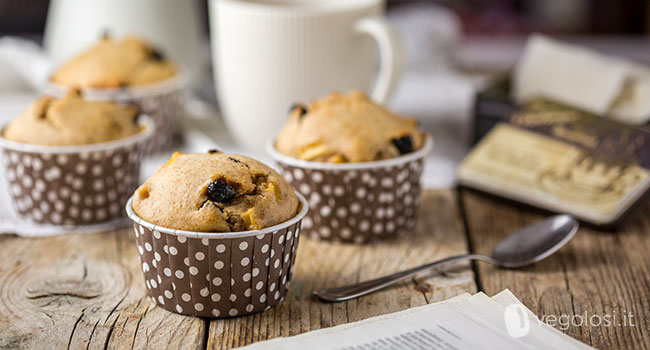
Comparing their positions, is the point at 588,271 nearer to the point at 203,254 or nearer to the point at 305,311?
the point at 305,311

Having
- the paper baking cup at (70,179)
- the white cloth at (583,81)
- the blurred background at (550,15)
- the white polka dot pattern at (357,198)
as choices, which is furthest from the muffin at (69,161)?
the blurred background at (550,15)

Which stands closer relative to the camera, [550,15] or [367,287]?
[367,287]

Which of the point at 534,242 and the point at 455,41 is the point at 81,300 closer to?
the point at 534,242

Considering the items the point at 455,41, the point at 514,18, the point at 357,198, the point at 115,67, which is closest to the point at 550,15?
the point at 514,18

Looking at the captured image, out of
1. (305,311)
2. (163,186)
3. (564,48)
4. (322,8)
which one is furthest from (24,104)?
(564,48)

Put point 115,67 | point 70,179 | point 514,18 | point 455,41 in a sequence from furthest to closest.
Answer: point 514,18 → point 455,41 → point 115,67 → point 70,179

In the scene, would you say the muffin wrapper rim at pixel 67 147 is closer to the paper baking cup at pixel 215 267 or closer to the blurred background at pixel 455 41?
the paper baking cup at pixel 215 267
